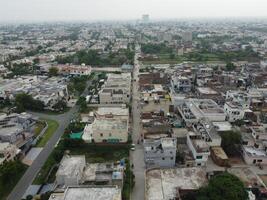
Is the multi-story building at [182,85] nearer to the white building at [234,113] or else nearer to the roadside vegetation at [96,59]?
the white building at [234,113]

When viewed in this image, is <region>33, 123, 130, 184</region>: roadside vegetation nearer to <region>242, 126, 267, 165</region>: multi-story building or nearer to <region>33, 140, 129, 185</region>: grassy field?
<region>33, 140, 129, 185</region>: grassy field

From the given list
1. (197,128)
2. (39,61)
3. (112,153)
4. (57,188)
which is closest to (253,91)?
(197,128)

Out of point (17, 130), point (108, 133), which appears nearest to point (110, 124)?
point (108, 133)

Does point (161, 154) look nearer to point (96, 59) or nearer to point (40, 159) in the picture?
point (40, 159)

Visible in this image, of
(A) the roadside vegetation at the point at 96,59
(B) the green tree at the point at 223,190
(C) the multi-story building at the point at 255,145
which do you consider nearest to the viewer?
(B) the green tree at the point at 223,190

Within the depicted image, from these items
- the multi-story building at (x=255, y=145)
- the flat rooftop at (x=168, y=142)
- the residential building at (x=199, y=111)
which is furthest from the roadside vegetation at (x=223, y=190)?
the residential building at (x=199, y=111)
